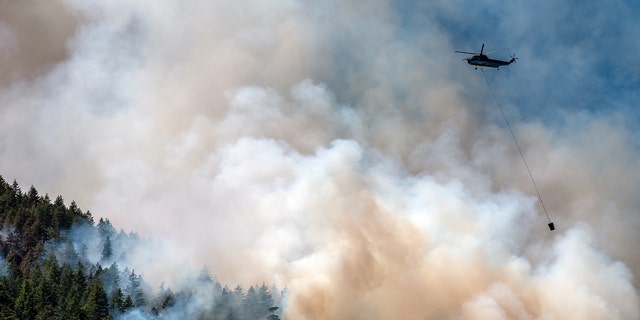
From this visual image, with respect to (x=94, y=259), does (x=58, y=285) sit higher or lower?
lower

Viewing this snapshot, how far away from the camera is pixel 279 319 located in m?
189

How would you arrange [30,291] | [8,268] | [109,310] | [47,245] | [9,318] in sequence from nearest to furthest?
[9,318]
[30,291]
[109,310]
[8,268]
[47,245]

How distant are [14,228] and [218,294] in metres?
67.3

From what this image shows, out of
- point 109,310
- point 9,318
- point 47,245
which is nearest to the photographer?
point 9,318

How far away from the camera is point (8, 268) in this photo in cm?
17200

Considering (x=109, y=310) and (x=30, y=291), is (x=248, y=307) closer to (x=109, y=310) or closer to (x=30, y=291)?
(x=109, y=310)

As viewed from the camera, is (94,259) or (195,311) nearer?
(195,311)

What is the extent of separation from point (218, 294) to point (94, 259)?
4482cm

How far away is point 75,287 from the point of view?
152 m

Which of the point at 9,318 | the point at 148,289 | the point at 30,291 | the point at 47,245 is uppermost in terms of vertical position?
the point at 47,245

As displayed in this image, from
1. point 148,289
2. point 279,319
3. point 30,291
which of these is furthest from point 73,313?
point 279,319

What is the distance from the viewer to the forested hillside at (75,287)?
459ft

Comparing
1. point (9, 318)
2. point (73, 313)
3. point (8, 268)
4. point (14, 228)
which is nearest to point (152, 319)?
point (73, 313)

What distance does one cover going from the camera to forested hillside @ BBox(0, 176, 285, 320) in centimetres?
14000
